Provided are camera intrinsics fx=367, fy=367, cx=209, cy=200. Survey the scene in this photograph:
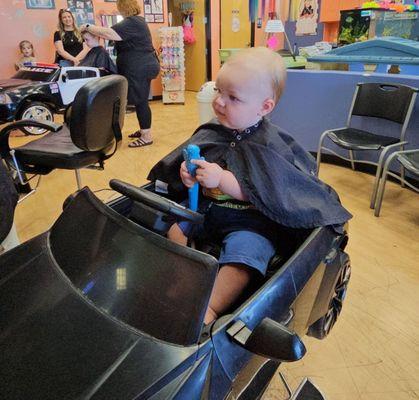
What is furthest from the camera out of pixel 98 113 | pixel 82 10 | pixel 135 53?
pixel 82 10

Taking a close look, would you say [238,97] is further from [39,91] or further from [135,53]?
[39,91]

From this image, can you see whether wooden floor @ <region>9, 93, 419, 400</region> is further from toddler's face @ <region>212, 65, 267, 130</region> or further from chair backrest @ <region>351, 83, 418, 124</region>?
toddler's face @ <region>212, 65, 267, 130</region>

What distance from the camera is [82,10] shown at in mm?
5242

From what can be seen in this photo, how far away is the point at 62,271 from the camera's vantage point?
2.63 ft

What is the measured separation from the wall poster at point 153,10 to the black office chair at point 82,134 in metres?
4.64

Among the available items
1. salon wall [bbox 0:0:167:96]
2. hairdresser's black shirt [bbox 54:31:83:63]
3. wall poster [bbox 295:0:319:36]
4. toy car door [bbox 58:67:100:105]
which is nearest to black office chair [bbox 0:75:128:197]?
toy car door [bbox 58:67:100:105]

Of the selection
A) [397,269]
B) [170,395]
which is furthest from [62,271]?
[397,269]

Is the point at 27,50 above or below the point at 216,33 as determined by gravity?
below

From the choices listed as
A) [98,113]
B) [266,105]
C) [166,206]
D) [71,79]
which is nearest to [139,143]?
[71,79]

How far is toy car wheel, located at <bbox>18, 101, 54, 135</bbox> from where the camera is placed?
385 centimetres

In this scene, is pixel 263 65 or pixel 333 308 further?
pixel 333 308

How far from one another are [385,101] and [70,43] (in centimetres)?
407

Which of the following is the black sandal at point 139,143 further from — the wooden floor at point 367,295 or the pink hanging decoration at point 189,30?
the pink hanging decoration at point 189,30

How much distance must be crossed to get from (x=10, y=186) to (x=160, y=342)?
2.88ft
